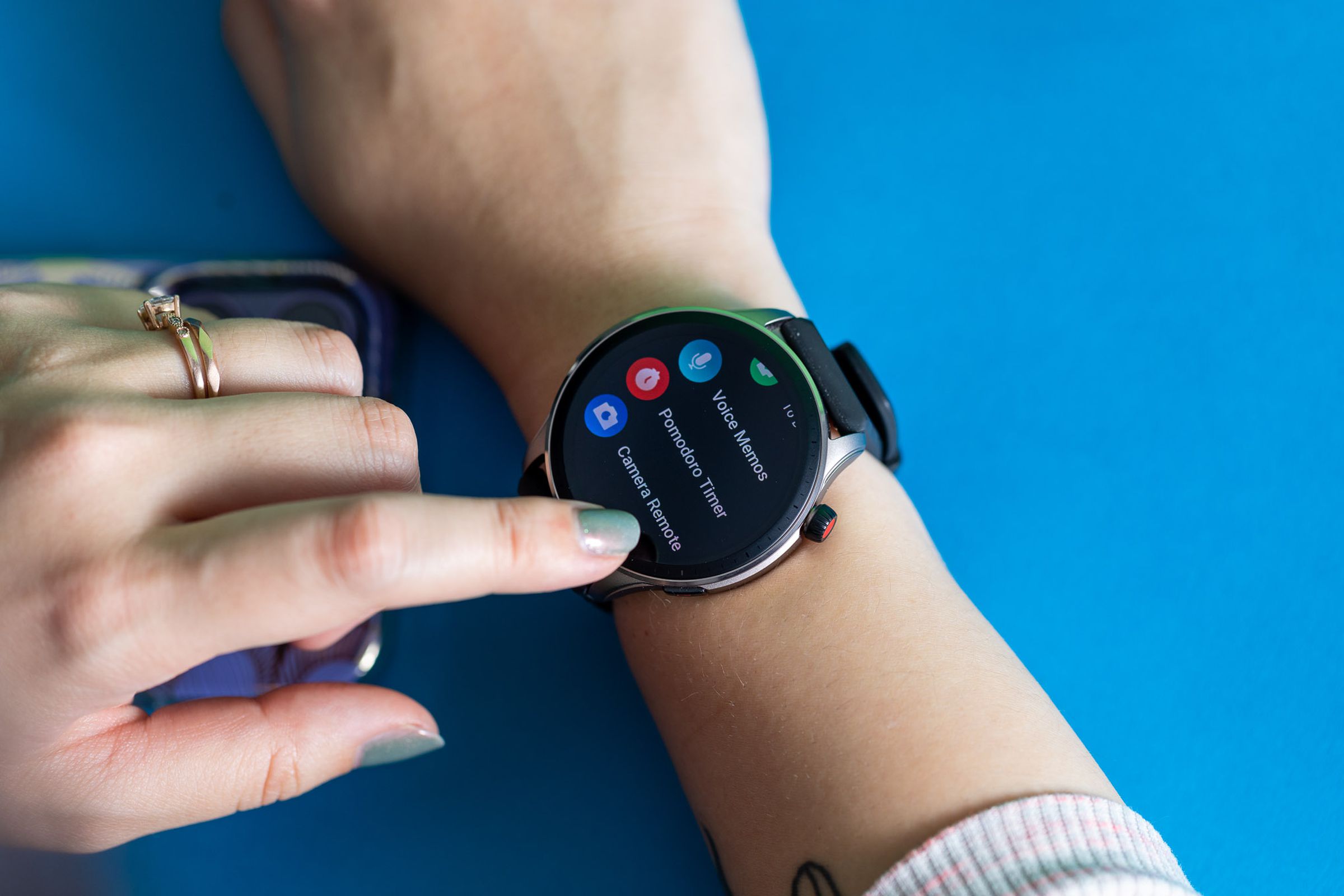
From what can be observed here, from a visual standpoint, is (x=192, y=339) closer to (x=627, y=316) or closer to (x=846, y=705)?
(x=627, y=316)

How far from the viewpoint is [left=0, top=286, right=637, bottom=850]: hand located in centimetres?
61

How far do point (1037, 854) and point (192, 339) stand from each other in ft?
2.66

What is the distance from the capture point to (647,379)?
2.85 feet

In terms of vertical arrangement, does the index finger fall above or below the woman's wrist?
below

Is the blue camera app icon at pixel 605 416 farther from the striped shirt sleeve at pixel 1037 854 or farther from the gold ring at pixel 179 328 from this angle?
the striped shirt sleeve at pixel 1037 854

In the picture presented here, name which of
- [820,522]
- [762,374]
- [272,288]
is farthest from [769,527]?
[272,288]

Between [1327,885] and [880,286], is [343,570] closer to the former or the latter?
[880,286]

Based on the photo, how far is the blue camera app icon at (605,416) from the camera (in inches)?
33.8

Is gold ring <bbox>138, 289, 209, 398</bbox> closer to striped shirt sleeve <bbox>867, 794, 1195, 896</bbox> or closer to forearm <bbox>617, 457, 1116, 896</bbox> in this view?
forearm <bbox>617, 457, 1116, 896</bbox>

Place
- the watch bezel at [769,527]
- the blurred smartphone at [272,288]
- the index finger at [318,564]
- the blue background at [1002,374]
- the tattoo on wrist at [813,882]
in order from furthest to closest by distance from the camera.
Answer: the blurred smartphone at [272,288] → the blue background at [1002,374] → the watch bezel at [769,527] → the tattoo on wrist at [813,882] → the index finger at [318,564]

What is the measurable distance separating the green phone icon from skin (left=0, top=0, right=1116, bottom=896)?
0.14m

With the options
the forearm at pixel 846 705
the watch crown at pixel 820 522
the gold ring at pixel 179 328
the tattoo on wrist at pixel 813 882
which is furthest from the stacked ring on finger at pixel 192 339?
the tattoo on wrist at pixel 813 882

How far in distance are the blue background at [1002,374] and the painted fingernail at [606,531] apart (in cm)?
33

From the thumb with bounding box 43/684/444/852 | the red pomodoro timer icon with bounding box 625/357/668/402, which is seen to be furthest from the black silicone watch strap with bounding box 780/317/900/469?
the thumb with bounding box 43/684/444/852
